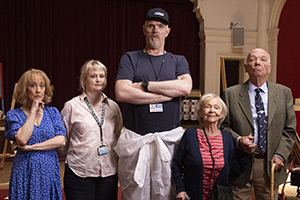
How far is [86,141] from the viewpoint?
2049 millimetres

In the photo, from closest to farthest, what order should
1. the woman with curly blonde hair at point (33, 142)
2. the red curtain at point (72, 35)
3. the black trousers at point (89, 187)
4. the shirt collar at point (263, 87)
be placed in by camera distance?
the woman with curly blonde hair at point (33, 142), the black trousers at point (89, 187), the shirt collar at point (263, 87), the red curtain at point (72, 35)

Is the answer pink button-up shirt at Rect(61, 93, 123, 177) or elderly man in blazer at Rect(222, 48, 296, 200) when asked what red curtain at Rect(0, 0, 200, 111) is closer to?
pink button-up shirt at Rect(61, 93, 123, 177)

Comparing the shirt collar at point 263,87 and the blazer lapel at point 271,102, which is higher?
the shirt collar at point 263,87

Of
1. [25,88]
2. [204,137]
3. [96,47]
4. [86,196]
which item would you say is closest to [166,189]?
[204,137]

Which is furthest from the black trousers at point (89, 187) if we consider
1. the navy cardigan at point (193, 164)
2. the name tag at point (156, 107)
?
the name tag at point (156, 107)

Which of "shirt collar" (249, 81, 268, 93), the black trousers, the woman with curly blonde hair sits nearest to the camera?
the woman with curly blonde hair

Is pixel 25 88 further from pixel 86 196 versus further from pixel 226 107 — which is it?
pixel 226 107

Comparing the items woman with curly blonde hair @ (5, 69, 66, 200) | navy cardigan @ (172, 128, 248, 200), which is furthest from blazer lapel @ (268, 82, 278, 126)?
woman with curly blonde hair @ (5, 69, 66, 200)

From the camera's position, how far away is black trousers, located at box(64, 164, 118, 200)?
2.03 metres

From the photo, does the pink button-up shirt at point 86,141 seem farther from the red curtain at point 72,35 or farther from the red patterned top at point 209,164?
the red curtain at point 72,35

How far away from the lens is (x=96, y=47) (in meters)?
7.23

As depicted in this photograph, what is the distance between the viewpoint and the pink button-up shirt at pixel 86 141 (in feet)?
6.72

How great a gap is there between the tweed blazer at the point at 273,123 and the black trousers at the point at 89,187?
0.88 metres

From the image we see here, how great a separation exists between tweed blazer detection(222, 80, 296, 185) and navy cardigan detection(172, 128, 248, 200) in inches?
4.3
